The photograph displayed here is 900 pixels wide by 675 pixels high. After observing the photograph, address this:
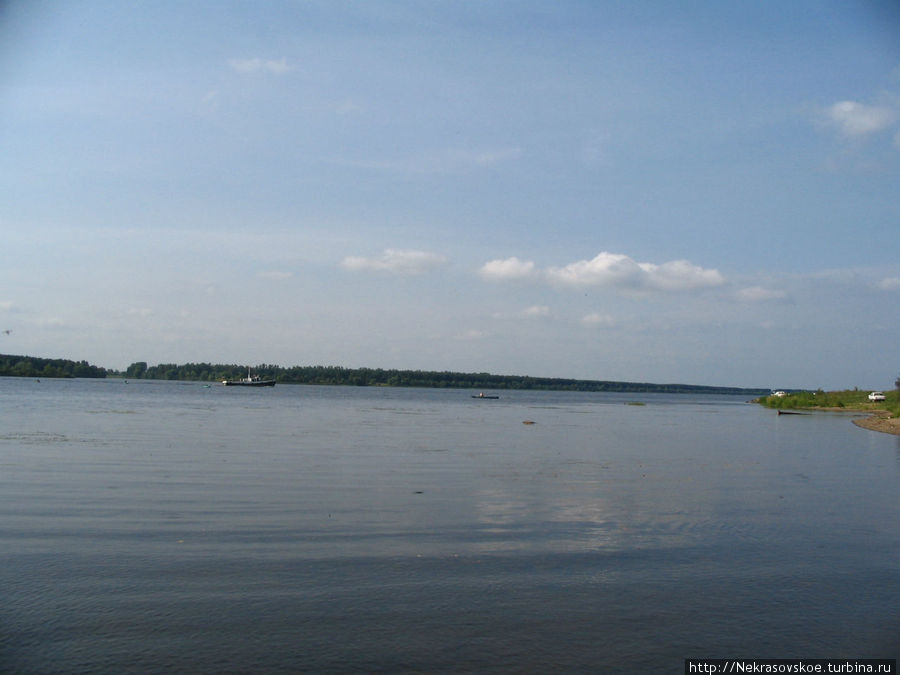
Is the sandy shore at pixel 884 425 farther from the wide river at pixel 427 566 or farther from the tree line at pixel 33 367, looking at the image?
the tree line at pixel 33 367

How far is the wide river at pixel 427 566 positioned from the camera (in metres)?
8.39

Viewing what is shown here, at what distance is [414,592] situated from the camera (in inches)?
404

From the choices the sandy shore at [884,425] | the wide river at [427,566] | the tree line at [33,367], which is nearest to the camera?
the wide river at [427,566]

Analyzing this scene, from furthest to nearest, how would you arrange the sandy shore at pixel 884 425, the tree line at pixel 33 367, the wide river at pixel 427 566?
the tree line at pixel 33 367, the sandy shore at pixel 884 425, the wide river at pixel 427 566

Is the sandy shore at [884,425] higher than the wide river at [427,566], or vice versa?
the sandy shore at [884,425]

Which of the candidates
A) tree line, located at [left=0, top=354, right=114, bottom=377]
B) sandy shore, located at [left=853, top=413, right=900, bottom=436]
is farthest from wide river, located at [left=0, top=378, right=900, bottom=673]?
tree line, located at [left=0, top=354, right=114, bottom=377]

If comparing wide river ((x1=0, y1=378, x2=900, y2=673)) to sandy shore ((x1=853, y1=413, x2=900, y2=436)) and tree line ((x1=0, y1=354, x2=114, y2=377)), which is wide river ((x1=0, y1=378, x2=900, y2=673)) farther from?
tree line ((x1=0, y1=354, x2=114, y2=377))

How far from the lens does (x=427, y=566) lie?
11641 millimetres

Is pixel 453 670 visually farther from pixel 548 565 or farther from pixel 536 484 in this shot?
pixel 536 484

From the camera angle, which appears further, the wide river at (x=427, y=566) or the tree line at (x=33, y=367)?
the tree line at (x=33, y=367)

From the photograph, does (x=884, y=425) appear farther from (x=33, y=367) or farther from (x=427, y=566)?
(x=33, y=367)

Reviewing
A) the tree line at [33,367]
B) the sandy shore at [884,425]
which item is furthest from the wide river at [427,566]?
the tree line at [33,367]

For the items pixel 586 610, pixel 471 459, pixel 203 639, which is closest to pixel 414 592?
pixel 586 610

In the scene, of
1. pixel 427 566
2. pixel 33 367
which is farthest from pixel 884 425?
pixel 33 367
